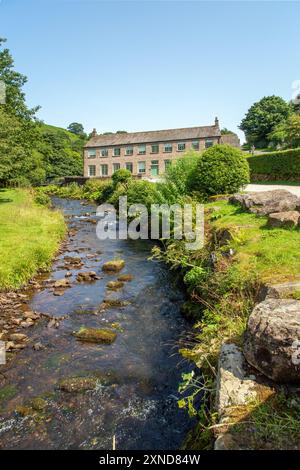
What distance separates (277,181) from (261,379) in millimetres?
28838

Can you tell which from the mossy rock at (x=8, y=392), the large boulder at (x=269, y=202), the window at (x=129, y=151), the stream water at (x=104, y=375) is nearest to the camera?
the stream water at (x=104, y=375)

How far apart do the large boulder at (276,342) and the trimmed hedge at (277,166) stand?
26410 mm

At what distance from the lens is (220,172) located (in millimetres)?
17688

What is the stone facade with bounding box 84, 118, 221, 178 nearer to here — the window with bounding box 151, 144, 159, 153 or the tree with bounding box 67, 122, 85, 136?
the window with bounding box 151, 144, 159, 153

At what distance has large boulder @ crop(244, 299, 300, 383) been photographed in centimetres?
399

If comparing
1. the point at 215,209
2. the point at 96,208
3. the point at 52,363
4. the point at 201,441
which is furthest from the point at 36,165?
the point at 201,441

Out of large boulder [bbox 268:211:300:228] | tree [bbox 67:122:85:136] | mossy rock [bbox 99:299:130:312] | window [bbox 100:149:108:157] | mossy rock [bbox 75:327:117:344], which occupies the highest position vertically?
tree [bbox 67:122:85:136]

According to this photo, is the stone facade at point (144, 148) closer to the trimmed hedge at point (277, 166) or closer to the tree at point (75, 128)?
the trimmed hedge at point (277, 166)

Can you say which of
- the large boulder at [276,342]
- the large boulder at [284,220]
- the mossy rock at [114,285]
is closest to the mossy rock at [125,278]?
the mossy rock at [114,285]

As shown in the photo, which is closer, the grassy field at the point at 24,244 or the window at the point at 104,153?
the grassy field at the point at 24,244

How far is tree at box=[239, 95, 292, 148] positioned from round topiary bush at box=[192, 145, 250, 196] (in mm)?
56158

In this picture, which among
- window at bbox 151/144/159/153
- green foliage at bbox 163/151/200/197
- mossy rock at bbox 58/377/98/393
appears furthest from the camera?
window at bbox 151/144/159/153

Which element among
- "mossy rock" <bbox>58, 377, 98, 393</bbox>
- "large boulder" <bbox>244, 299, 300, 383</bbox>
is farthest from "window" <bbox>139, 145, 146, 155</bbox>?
"large boulder" <bbox>244, 299, 300, 383</bbox>

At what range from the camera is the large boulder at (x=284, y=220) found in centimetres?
996
